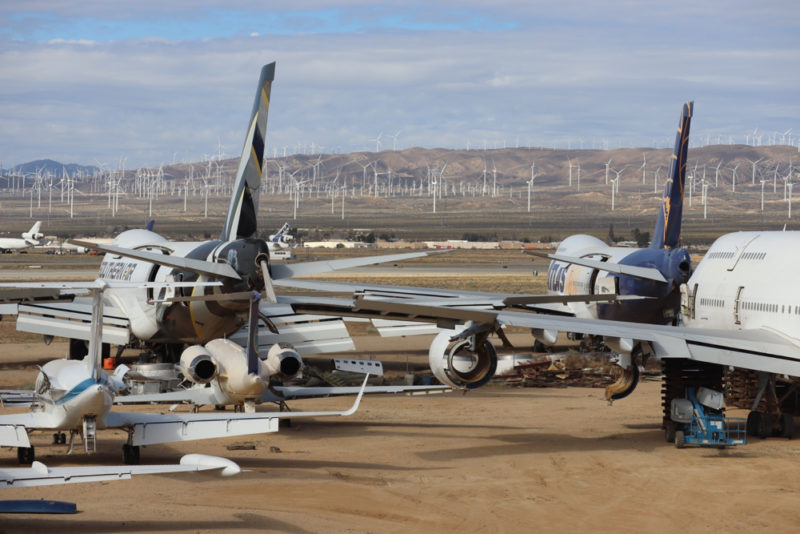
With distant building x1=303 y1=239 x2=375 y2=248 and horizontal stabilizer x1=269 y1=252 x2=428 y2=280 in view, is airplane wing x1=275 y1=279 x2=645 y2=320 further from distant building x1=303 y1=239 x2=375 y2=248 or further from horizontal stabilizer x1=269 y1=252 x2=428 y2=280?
distant building x1=303 y1=239 x2=375 y2=248

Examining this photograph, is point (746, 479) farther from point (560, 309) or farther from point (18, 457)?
point (560, 309)

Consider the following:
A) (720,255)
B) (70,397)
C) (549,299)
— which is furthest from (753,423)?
(70,397)

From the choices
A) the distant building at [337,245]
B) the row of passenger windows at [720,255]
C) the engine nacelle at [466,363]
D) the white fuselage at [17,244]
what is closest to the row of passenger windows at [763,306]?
the row of passenger windows at [720,255]

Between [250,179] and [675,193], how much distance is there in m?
19.4

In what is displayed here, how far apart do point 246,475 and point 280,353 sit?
17.8ft

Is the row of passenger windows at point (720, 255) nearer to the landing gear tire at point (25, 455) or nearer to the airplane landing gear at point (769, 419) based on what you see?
the airplane landing gear at point (769, 419)

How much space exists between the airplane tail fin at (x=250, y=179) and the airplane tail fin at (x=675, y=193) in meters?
18.3

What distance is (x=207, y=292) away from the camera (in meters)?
33.5

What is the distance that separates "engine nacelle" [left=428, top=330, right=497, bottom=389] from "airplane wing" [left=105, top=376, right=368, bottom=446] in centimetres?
405

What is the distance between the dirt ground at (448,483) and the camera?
1880cm

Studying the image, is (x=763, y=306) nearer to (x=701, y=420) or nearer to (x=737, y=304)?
(x=737, y=304)

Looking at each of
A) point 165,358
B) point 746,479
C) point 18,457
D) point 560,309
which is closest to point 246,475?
point 18,457

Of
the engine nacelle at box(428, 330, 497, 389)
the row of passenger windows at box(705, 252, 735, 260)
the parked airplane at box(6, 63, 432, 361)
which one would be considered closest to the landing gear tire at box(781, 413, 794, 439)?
the row of passenger windows at box(705, 252, 735, 260)

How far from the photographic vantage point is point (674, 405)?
26297 mm
